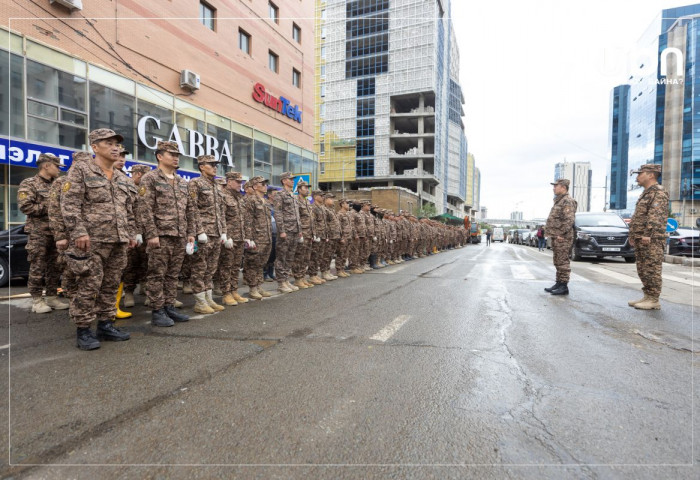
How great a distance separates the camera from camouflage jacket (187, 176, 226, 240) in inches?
207

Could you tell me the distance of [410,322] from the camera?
454 cm

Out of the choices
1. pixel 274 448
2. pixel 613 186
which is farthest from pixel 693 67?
pixel 274 448

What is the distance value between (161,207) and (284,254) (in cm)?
295

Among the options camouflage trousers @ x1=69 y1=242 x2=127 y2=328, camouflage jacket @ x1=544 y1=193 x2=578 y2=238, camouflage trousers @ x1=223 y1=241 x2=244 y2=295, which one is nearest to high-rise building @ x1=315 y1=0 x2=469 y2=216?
camouflage jacket @ x1=544 y1=193 x2=578 y2=238

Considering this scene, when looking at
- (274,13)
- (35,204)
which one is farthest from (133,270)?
(274,13)

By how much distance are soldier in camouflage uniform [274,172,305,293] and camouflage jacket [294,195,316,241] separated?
275 mm

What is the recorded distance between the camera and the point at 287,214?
735 cm

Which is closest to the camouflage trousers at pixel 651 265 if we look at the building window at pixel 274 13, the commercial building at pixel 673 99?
the building window at pixel 274 13

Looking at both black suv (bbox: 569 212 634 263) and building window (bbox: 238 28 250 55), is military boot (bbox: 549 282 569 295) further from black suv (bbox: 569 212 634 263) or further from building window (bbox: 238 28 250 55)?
building window (bbox: 238 28 250 55)

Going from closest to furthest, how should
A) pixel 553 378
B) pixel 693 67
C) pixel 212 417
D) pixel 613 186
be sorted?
pixel 212 417
pixel 553 378
pixel 693 67
pixel 613 186

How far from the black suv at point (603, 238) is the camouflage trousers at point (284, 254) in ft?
35.8

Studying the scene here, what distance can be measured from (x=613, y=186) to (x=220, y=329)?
13990 cm

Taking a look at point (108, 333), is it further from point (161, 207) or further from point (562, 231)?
point (562, 231)

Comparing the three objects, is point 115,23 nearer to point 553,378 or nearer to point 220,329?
point 220,329
